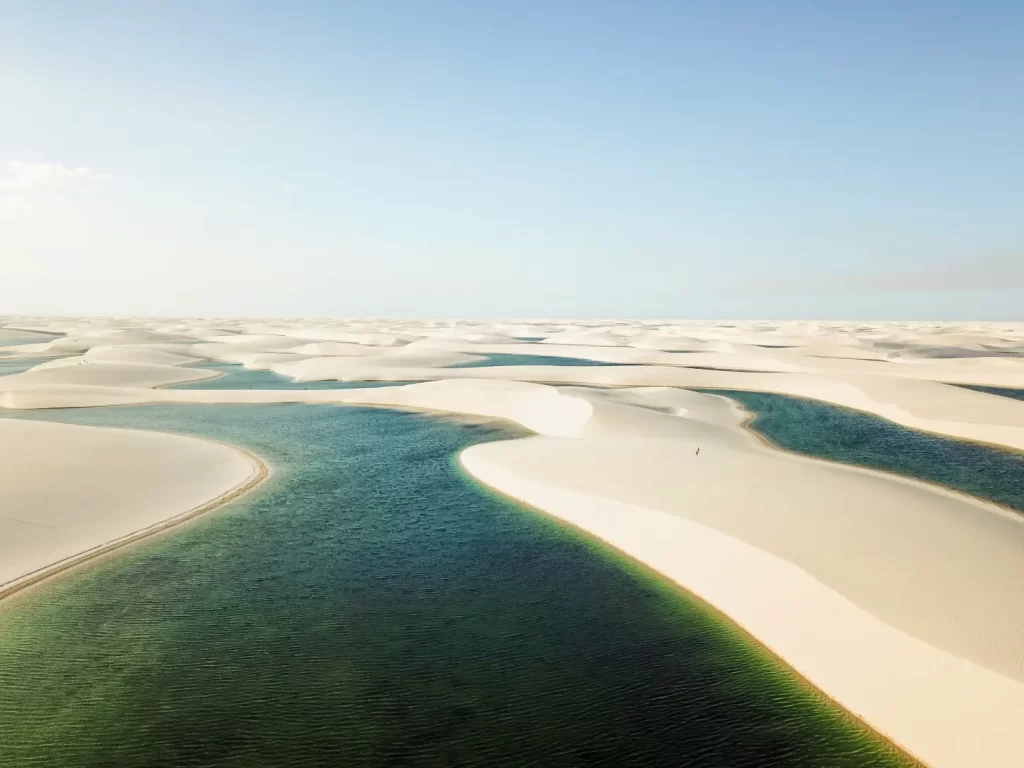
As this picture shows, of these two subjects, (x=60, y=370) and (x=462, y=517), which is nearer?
(x=462, y=517)

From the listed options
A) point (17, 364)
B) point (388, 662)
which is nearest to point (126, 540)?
point (388, 662)

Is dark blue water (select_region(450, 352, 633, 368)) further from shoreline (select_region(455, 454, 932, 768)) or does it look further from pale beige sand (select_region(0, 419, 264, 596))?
shoreline (select_region(455, 454, 932, 768))

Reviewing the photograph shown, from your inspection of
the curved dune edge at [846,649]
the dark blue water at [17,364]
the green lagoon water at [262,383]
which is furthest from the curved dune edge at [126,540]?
the dark blue water at [17,364]

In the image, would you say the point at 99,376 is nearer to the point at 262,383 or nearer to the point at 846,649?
the point at 262,383

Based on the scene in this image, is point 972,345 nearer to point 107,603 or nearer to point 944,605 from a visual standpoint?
point 944,605

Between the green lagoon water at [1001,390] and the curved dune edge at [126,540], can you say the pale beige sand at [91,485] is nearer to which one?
the curved dune edge at [126,540]

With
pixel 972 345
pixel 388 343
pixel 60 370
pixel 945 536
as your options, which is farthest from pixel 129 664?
pixel 972 345

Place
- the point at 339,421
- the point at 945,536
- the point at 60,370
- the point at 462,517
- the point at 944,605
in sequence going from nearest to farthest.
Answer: the point at 944,605, the point at 945,536, the point at 462,517, the point at 339,421, the point at 60,370
